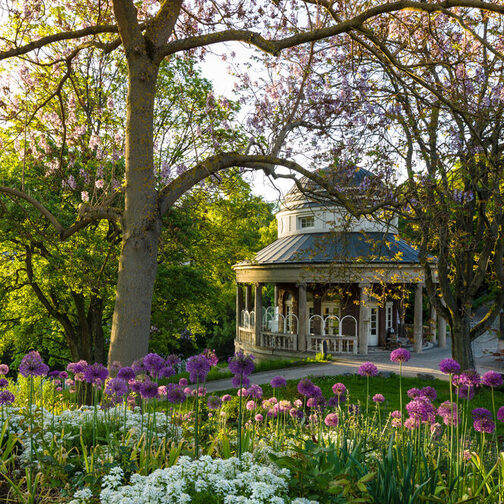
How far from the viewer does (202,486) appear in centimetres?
292

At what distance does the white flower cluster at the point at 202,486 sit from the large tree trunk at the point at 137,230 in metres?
3.78

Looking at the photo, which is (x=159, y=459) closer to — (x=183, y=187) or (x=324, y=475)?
(x=324, y=475)

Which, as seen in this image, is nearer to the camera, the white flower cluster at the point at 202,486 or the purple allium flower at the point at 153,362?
the white flower cluster at the point at 202,486

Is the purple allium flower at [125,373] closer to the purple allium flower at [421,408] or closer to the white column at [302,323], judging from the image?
the purple allium flower at [421,408]

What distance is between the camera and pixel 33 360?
4.26 metres

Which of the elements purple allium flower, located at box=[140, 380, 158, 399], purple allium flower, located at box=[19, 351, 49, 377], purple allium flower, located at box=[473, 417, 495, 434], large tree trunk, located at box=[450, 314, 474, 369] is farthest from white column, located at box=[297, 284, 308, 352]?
purple allium flower, located at box=[19, 351, 49, 377]

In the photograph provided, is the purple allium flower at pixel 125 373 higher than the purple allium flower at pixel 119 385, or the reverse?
the purple allium flower at pixel 125 373

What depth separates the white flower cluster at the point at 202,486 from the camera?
2.75 m

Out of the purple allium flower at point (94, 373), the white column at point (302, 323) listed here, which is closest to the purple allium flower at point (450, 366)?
the purple allium flower at point (94, 373)

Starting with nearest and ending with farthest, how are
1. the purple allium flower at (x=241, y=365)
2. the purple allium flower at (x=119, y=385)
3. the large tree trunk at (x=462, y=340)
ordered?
the purple allium flower at (x=241, y=365) → the purple allium flower at (x=119, y=385) → the large tree trunk at (x=462, y=340)

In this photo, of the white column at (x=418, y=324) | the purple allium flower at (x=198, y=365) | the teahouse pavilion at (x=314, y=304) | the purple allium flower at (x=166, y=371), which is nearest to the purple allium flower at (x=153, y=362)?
the purple allium flower at (x=166, y=371)

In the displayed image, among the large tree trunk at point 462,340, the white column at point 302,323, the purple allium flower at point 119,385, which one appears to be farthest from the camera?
the white column at point 302,323

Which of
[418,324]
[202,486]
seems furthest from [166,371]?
[418,324]

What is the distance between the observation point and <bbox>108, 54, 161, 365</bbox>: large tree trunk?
6855 mm
